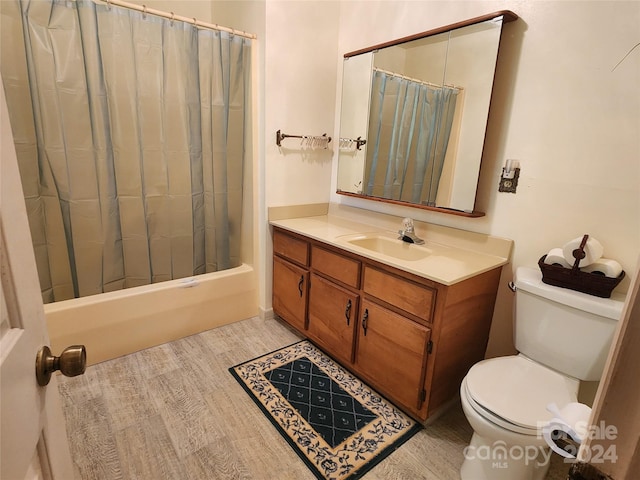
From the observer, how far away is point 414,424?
1705 millimetres

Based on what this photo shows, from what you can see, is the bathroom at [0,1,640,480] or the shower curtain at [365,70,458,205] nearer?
the bathroom at [0,1,640,480]

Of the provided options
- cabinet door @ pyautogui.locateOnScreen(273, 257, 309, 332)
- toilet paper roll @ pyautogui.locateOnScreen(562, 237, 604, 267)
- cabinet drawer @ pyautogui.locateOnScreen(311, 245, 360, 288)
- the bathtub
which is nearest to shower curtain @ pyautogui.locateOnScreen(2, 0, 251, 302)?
the bathtub

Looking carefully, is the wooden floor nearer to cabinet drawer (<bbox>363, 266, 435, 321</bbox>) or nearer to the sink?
cabinet drawer (<bbox>363, 266, 435, 321</bbox>)

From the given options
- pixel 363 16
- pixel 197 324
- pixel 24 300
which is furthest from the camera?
pixel 197 324

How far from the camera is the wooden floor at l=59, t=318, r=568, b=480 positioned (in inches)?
56.5

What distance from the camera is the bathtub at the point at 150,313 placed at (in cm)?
191

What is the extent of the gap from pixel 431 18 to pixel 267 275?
1.91m

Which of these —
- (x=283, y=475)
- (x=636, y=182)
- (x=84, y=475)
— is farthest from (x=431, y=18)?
(x=84, y=475)

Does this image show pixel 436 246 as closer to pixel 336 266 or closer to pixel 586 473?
pixel 336 266

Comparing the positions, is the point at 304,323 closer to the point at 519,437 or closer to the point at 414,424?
the point at 414,424

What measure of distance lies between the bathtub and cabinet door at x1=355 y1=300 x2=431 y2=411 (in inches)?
41.5

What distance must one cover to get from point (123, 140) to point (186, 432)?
159 cm

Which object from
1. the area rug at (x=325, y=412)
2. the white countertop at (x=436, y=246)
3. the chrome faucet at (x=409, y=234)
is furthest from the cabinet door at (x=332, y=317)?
the chrome faucet at (x=409, y=234)

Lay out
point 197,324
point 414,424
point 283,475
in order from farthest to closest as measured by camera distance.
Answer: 1. point 197,324
2. point 414,424
3. point 283,475
